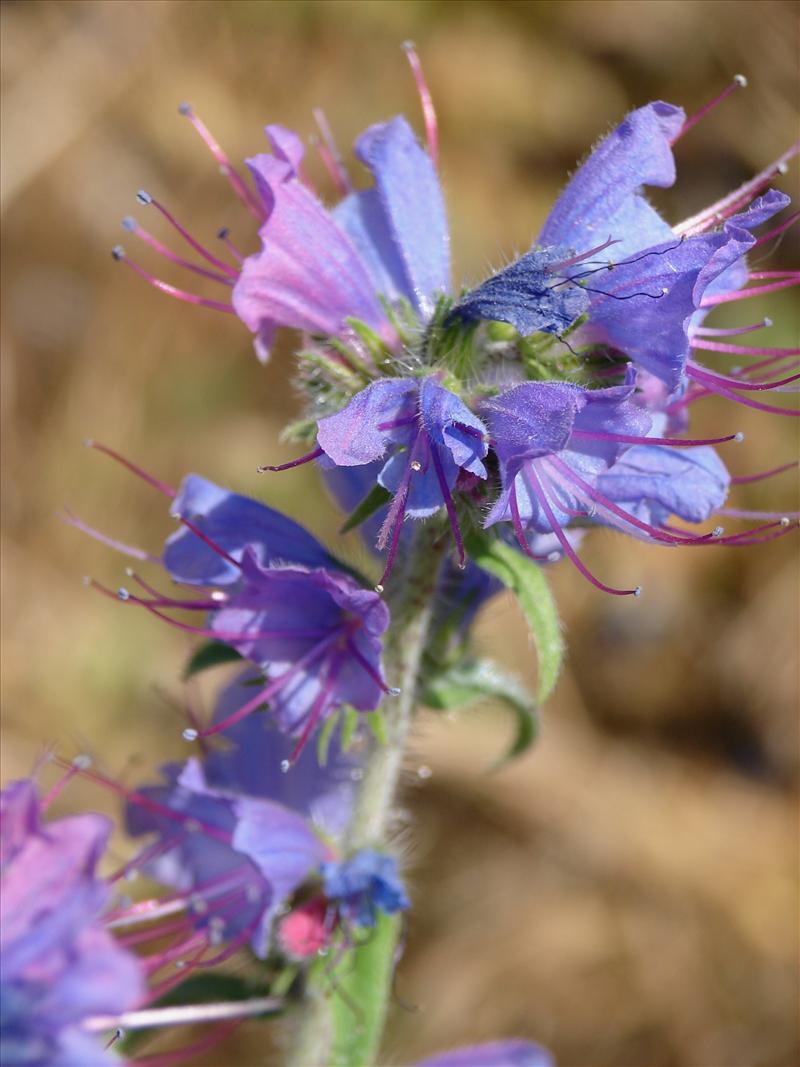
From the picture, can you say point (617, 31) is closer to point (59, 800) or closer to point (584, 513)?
point (59, 800)

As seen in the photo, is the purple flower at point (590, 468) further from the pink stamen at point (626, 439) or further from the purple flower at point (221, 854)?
the purple flower at point (221, 854)

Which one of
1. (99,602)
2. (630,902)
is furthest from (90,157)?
(630,902)

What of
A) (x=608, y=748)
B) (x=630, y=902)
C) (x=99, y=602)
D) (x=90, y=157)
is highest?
(x=90, y=157)

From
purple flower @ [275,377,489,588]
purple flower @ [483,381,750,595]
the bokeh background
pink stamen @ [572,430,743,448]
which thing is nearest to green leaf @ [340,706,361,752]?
purple flower @ [275,377,489,588]

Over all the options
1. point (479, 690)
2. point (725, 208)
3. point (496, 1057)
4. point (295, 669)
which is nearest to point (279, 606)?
point (295, 669)

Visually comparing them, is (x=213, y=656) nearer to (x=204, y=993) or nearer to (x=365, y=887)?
(x=365, y=887)

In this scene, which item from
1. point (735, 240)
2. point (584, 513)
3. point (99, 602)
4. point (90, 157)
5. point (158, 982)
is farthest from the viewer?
point (90, 157)

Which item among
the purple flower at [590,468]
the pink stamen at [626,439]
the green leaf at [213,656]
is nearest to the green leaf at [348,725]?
the green leaf at [213,656]
